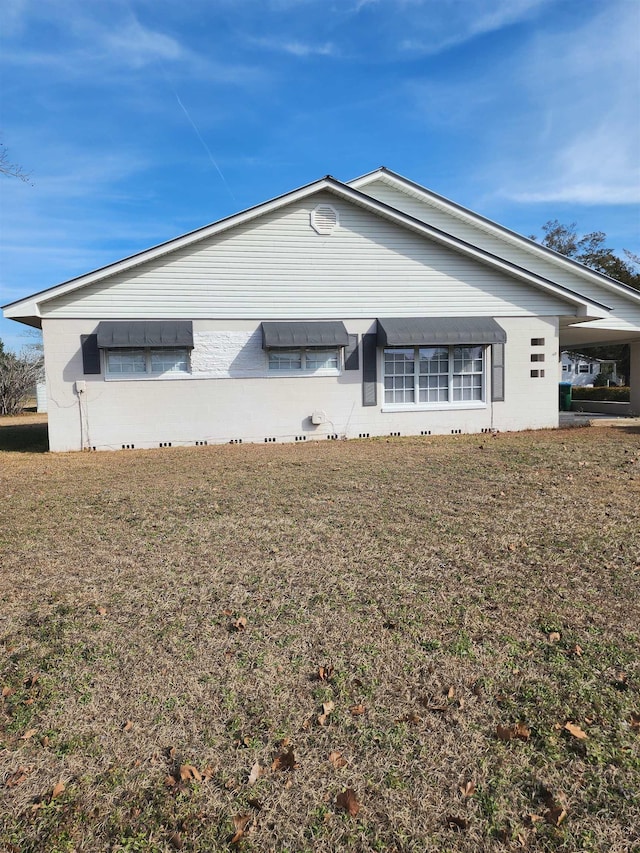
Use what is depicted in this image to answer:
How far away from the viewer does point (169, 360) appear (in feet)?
42.0

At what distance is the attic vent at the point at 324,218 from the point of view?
13.2 metres

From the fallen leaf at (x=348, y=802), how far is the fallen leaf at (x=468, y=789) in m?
0.48

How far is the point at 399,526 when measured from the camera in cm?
589

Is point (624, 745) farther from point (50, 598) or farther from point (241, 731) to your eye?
point (50, 598)

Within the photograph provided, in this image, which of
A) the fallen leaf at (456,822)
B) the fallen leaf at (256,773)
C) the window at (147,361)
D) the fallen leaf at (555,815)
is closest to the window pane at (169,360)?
the window at (147,361)

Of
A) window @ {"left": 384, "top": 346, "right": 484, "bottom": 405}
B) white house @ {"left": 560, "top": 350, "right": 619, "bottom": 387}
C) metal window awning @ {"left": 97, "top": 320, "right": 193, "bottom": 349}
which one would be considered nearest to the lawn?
metal window awning @ {"left": 97, "top": 320, "right": 193, "bottom": 349}

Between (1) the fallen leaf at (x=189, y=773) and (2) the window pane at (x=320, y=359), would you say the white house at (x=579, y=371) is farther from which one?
(1) the fallen leaf at (x=189, y=773)

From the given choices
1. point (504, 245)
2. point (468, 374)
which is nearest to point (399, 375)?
point (468, 374)

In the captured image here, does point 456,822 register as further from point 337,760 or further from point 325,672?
point 325,672

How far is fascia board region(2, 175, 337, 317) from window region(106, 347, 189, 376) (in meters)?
1.71

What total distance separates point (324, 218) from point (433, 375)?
5.05 meters

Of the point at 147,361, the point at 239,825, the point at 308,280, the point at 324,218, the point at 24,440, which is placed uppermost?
the point at 324,218

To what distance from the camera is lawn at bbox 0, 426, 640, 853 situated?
2.18 meters

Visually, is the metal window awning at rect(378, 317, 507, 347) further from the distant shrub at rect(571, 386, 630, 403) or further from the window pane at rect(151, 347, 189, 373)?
the distant shrub at rect(571, 386, 630, 403)
